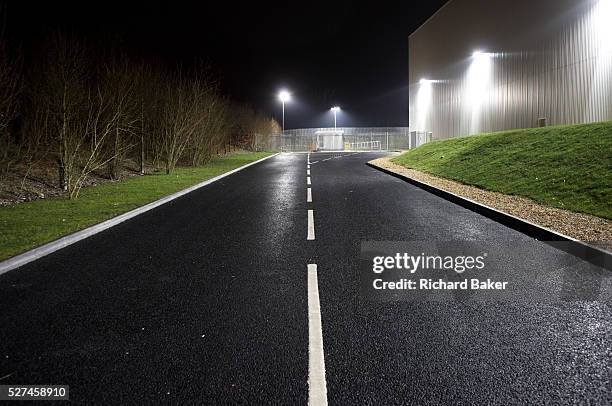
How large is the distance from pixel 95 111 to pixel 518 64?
2034 centimetres

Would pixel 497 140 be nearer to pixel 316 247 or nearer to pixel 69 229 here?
pixel 316 247

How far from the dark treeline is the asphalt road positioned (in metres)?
8.15

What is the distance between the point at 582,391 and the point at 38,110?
51.1ft

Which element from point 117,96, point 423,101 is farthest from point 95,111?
point 423,101

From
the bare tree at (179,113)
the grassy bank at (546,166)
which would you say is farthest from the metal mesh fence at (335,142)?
the grassy bank at (546,166)

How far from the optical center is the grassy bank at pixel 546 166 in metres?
10.2

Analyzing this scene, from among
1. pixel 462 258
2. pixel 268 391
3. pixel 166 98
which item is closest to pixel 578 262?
pixel 462 258

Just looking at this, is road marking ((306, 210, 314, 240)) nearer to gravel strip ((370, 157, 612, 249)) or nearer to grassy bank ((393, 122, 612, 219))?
gravel strip ((370, 157, 612, 249))

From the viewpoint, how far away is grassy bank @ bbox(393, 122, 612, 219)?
33.4 feet

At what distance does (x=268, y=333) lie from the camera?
3.60 m

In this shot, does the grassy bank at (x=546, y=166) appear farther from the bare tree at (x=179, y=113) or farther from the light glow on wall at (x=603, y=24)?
the bare tree at (x=179, y=113)

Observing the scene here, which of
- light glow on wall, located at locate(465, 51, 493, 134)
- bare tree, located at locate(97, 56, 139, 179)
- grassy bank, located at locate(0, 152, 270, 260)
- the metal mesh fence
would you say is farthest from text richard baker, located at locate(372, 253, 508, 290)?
the metal mesh fence

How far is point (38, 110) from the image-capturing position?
1381 cm

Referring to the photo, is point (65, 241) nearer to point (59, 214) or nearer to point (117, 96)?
point (59, 214)
